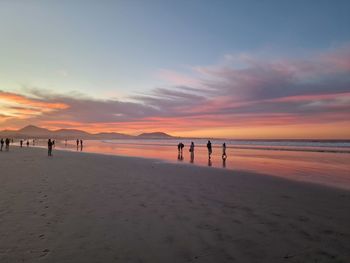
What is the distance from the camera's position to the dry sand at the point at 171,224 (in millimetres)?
6027

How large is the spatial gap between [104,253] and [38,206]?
4841 millimetres

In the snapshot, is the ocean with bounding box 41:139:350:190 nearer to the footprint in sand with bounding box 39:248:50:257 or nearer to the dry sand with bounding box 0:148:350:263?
the dry sand with bounding box 0:148:350:263

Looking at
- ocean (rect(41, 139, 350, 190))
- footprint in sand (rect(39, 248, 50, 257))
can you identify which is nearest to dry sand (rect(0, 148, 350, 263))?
footprint in sand (rect(39, 248, 50, 257))

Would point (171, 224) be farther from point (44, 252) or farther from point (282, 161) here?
point (282, 161)

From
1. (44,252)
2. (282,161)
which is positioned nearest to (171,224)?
(44,252)

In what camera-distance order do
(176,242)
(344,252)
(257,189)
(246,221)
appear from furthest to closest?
(257,189) → (246,221) → (176,242) → (344,252)

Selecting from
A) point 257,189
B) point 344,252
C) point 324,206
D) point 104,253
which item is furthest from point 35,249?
point 257,189

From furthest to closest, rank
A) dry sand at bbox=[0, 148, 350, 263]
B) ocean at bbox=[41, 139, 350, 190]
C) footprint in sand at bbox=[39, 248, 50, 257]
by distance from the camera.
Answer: ocean at bbox=[41, 139, 350, 190] < dry sand at bbox=[0, 148, 350, 263] < footprint in sand at bbox=[39, 248, 50, 257]

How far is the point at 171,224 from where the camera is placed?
8086mm

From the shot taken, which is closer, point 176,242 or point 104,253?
point 104,253

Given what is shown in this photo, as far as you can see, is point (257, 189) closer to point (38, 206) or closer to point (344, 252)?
point (344, 252)

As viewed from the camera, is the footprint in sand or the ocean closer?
the footprint in sand

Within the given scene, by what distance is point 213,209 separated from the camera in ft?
32.1

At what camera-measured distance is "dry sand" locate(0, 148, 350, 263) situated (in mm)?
6027
